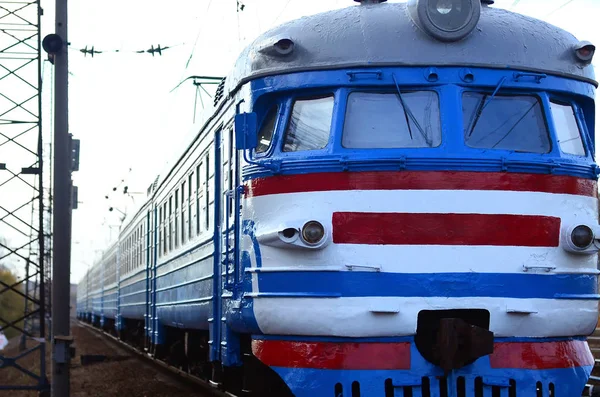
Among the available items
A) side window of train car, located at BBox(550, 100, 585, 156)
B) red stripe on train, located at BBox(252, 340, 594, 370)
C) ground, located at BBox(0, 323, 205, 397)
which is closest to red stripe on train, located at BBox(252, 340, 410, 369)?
red stripe on train, located at BBox(252, 340, 594, 370)

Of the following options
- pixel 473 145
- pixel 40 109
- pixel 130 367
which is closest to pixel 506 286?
pixel 473 145

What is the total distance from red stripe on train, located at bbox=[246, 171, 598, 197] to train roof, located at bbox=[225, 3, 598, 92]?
792 millimetres

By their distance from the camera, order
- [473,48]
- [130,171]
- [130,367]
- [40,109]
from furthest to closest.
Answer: [130,171], [130,367], [40,109], [473,48]

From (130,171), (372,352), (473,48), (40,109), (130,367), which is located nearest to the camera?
(372,352)

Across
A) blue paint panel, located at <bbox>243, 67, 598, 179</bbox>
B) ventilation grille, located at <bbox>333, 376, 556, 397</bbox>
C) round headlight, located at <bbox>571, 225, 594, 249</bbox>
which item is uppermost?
blue paint panel, located at <bbox>243, 67, 598, 179</bbox>

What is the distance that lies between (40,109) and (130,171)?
18564mm

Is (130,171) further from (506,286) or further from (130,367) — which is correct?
(506,286)

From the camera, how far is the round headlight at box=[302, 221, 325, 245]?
22.0ft

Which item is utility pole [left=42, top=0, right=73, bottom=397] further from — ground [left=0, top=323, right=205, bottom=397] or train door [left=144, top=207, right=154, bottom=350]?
train door [left=144, top=207, right=154, bottom=350]

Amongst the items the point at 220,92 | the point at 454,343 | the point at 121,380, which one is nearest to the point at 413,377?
the point at 454,343

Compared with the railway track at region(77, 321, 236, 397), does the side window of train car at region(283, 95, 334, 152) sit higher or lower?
higher

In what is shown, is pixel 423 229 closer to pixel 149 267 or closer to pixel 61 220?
pixel 61 220

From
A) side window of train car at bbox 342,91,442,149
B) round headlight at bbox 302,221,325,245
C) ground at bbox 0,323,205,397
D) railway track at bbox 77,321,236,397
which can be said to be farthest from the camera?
ground at bbox 0,323,205,397

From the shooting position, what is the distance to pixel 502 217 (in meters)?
6.78
